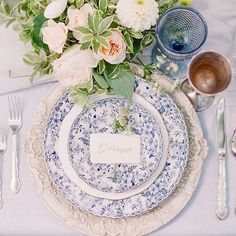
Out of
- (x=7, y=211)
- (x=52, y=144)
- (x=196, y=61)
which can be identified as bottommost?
(x=7, y=211)

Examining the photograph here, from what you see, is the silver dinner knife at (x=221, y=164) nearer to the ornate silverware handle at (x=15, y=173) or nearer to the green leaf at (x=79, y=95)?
the green leaf at (x=79, y=95)

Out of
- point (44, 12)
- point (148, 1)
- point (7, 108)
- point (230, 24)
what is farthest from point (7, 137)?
point (230, 24)

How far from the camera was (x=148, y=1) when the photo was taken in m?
0.81

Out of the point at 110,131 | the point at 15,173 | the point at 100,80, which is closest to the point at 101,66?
the point at 100,80

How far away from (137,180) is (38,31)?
31 cm

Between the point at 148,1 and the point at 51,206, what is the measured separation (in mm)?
396

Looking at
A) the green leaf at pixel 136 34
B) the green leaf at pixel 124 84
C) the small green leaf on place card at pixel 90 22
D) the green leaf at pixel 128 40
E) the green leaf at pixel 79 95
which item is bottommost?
the green leaf at pixel 79 95

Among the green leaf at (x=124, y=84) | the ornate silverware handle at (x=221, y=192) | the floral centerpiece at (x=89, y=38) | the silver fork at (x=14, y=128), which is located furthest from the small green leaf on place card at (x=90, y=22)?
the ornate silverware handle at (x=221, y=192)

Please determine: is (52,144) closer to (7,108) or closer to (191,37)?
(7,108)

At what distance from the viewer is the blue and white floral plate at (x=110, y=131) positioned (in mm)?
920

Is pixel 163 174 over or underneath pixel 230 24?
underneath

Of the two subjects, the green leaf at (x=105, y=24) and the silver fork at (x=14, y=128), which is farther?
the silver fork at (x=14, y=128)

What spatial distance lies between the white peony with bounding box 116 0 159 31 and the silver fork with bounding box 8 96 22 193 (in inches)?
11.0

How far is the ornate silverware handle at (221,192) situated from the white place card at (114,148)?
0.16 meters
